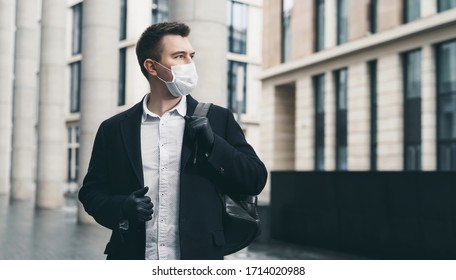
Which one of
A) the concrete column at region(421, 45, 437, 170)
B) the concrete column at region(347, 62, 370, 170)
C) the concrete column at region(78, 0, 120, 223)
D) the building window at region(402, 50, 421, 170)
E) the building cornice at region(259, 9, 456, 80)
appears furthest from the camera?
the concrete column at region(347, 62, 370, 170)

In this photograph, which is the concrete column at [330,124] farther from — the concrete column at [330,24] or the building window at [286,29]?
the building window at [286,29]

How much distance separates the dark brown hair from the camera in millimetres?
3129

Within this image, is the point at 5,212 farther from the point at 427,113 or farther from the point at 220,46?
the point at 427,113

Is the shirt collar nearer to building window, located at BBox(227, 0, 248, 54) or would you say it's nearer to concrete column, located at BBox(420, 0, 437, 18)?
concrete column, located at BBox(420, 0, 437, 18)

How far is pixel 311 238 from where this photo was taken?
15.1m

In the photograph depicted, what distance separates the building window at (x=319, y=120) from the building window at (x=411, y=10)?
7.16 meters

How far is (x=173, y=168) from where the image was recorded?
124 inches

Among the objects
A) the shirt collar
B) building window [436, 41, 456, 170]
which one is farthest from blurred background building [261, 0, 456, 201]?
the shirt collar

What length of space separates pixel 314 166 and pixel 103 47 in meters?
20.7

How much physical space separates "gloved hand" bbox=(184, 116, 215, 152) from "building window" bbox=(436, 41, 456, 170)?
2651 centimetres

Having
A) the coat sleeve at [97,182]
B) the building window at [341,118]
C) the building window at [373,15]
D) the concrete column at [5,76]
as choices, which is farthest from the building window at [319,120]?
the coat sleeve at [97,182]

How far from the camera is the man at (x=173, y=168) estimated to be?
306 cm

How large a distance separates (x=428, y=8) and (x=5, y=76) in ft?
71.4
